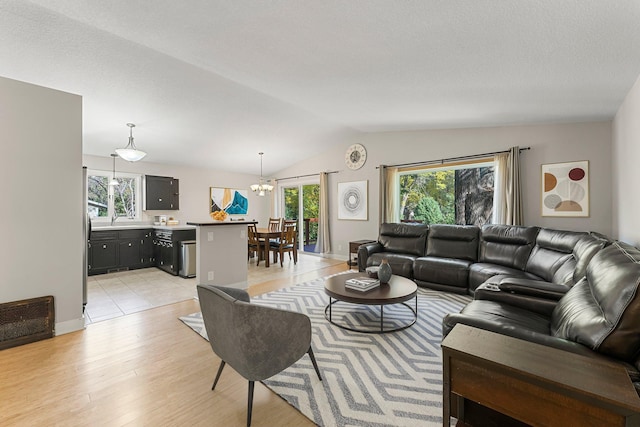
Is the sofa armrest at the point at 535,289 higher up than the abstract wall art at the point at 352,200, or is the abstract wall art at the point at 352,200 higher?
the abstract wall art at the point at 352,200

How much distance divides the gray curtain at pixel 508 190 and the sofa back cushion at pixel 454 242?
0.50 m

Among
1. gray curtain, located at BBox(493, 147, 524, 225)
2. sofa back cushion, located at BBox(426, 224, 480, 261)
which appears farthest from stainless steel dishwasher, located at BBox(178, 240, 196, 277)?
gray curtain, located at BBox(493, 147, 524, 225)

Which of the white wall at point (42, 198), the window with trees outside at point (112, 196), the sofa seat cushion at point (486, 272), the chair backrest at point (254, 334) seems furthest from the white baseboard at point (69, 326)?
the sofa seat cushion at point (486, 272)

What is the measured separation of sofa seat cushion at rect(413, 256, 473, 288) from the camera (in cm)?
375

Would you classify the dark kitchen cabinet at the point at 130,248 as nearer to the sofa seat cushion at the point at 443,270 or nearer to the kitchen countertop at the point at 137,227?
the kitchen countertop at the point at 137,227

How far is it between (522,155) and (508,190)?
0.57m

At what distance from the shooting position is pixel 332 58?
2.59 metres

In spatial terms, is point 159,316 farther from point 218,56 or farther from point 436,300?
point 436,300

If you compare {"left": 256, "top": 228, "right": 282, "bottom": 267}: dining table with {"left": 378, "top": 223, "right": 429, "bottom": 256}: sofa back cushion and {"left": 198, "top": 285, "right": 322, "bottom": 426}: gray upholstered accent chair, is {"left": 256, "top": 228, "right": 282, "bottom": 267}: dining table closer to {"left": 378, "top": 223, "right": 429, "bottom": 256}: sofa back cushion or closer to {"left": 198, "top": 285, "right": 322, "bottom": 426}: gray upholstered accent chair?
{"left": 378, "top": 223, "right": 429, "bottom": 256}: sofa back cushion

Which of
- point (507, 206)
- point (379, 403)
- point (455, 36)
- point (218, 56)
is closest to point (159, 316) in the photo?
point (379, 403)

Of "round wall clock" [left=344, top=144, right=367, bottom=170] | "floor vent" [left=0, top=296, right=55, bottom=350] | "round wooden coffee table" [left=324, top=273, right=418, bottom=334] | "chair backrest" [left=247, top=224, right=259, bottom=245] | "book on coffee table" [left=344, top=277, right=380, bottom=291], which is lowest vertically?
"floor vent" [left=0, top=296, right=55, bottom=350]

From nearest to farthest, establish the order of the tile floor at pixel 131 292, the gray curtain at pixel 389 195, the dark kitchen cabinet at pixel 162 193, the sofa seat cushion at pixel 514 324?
1. the sofa seat cushion at pixel 514 324
2. the tile floor at pixel 131 292
3. the gray curtain at pixel 389 195
4. the dark kitchen cabinet at pixel 162 193

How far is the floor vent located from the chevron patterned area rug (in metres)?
1.15

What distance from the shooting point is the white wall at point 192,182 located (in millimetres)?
5770
